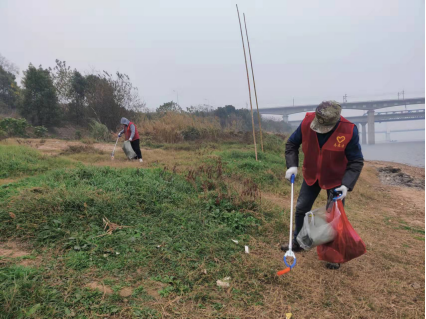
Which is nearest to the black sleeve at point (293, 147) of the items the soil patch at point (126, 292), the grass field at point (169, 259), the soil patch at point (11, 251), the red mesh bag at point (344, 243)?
the red mesh bag at point (344, 243)

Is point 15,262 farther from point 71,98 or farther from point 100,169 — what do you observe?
point 71,98

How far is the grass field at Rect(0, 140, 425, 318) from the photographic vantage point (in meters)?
2.03

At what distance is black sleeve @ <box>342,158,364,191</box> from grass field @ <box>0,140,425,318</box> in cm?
94

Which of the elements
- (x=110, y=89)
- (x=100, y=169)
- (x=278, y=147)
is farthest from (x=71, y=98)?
(x=100, y=169)

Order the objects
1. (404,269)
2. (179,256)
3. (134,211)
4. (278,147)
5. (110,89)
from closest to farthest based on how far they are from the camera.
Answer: (179,256)
(404,269)
(134,211)
(278,147)
(110,89)

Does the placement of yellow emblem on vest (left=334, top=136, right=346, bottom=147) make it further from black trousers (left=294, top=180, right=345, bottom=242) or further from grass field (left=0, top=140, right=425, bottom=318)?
grass field (left=0, top=140, right=425, bottom=318)

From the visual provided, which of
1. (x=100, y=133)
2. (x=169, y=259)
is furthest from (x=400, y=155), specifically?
(x=169, y=259)

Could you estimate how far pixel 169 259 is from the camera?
2615 millimetres

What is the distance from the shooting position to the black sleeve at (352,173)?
8.30 ft

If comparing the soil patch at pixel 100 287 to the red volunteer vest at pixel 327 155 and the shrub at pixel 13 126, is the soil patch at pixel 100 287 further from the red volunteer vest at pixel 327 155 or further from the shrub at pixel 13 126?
the shrub at pixel 13 126

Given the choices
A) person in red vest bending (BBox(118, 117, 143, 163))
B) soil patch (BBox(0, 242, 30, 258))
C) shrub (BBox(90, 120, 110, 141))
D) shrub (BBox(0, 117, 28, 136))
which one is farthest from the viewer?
shrub (BBox(90, 120, 110, 141))

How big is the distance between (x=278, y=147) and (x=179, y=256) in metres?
10.9

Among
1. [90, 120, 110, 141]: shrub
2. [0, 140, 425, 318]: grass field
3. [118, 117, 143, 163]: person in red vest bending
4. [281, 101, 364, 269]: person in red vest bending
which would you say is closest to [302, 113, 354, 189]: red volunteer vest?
[281, 101, 364, 269]: person in red vest bending

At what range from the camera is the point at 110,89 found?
1884 centimetres
